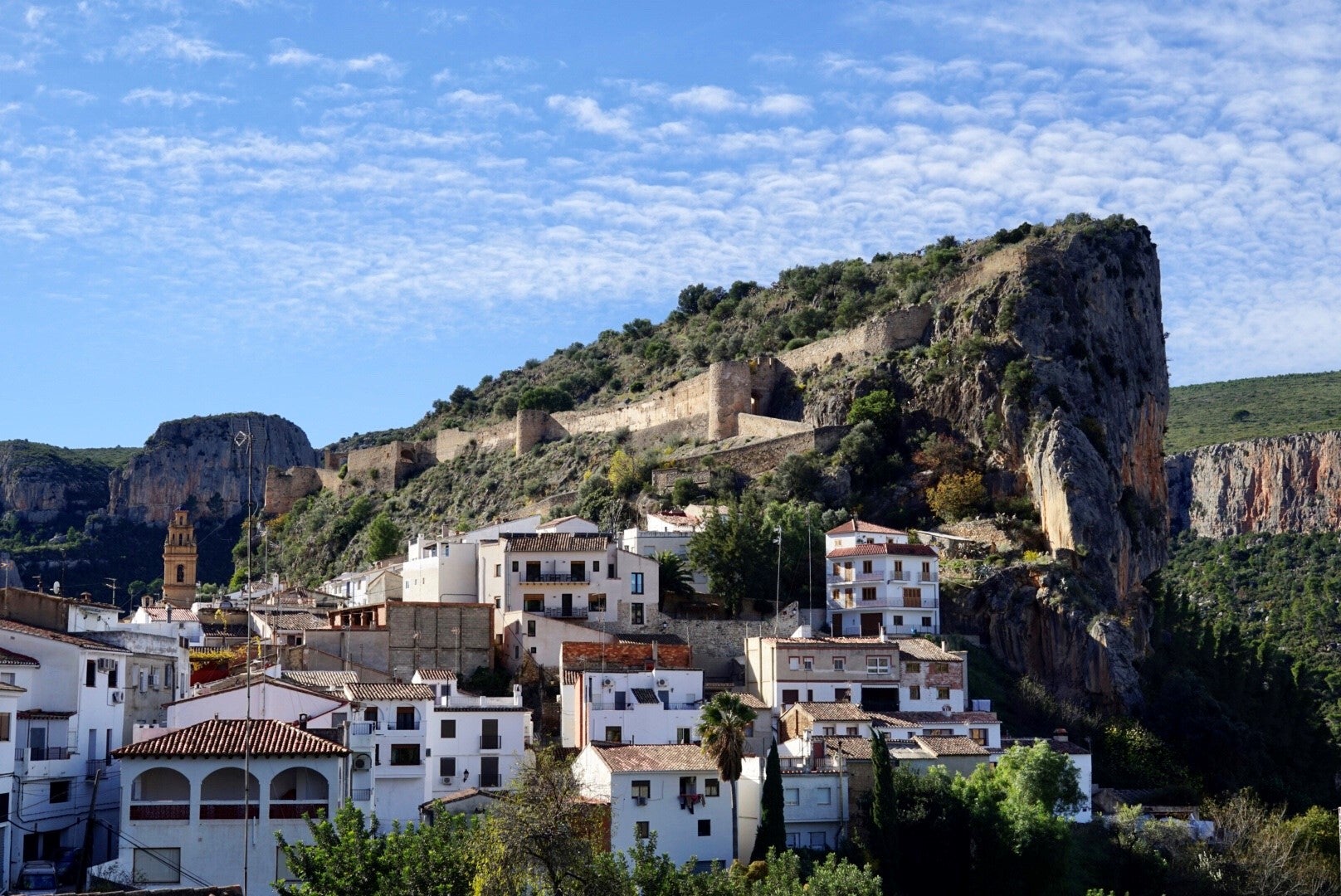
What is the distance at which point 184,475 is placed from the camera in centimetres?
14938

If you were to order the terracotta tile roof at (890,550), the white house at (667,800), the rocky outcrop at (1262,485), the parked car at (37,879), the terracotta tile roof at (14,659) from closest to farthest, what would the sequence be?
the parked car at (37,879)
the terracotta tile roof at (14,659)
the white house at (667,800)
the terracotta tile roof at (890,550)
the rocky outcrop at (1262,485)

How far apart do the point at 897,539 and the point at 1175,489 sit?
69.4 m

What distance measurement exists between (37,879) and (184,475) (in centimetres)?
11345

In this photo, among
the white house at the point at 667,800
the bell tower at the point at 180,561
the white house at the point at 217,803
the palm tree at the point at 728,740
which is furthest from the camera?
the bell tower at the point at 180,561

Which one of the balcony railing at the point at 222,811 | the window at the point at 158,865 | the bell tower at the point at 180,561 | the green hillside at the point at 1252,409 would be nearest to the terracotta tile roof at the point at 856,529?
the bell tower at the point at 180,561

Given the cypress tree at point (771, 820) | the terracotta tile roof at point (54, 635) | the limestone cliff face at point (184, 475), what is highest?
the limestone cliff face at point (184, 475)

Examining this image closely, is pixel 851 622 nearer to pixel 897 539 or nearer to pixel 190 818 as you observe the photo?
pixel 897 539

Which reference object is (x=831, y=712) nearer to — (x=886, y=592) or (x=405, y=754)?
(x=886, y=592)

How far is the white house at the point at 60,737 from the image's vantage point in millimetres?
42656

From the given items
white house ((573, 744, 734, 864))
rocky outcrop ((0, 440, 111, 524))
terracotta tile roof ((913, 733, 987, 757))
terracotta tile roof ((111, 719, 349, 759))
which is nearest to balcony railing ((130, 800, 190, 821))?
terracotta tile roof ((111, 719, 349, 759))

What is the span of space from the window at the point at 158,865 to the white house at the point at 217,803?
0.02 meters

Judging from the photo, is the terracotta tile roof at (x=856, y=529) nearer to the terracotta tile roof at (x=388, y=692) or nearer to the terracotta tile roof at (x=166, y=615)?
the terracotta tile roof at (x=166, y=615)

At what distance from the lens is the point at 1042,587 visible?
240 ft

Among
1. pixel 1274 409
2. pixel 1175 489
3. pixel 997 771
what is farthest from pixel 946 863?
pixel 1274 409
